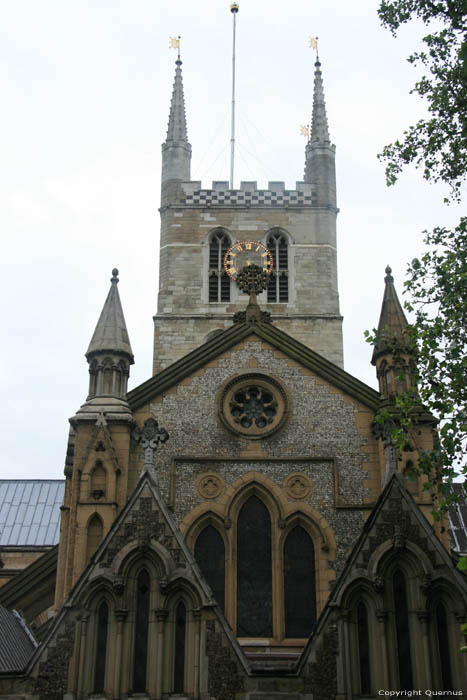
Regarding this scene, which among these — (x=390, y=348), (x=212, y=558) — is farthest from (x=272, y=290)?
(x=212, y=558)

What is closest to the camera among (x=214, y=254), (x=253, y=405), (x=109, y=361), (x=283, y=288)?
(x=253, y=405)

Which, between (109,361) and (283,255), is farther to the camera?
(283,255)

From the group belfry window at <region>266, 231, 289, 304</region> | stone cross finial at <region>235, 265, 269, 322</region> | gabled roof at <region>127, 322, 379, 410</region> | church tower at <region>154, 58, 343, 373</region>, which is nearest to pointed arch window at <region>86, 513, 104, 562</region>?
gabled roof at <region>127, 322, 379, 410</region>

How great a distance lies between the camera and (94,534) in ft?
70.1

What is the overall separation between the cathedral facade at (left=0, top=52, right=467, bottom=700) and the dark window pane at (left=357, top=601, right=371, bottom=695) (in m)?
0.03

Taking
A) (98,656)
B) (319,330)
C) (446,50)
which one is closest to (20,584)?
(98,656)

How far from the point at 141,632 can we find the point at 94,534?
171 inches

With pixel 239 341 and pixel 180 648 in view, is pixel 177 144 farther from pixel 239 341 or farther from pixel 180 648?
pixel 180 648

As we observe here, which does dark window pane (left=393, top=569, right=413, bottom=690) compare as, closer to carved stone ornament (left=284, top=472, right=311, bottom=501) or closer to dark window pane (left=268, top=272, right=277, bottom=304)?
carved stone ornament (left=284, top=472, right=311, bottom=501)

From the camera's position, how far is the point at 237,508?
2181cm

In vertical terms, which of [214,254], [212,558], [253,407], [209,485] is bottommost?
[212,558]

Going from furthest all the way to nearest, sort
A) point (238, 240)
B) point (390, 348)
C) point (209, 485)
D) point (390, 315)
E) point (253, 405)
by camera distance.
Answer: point (238, 240) < point (390, 315) < point (253, 405) < point (390, 348) < point (209, 485)

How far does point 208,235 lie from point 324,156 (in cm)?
805

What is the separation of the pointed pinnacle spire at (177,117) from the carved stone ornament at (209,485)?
111 feet
